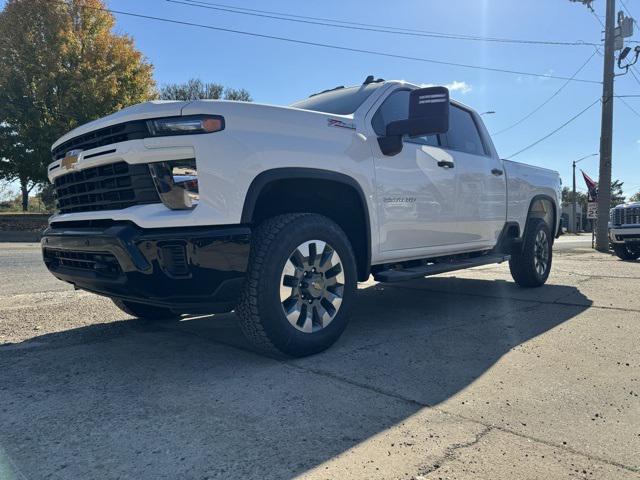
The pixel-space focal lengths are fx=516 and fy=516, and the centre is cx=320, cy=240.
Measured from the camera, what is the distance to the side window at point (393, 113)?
13.6 feet

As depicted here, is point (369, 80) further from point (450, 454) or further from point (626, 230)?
point (626, 230)

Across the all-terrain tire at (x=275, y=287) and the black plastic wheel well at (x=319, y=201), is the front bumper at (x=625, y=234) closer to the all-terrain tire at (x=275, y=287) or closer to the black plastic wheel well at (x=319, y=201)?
the black plastic wheel well at (x=319, y=201)

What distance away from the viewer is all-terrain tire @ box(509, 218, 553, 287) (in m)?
6.39

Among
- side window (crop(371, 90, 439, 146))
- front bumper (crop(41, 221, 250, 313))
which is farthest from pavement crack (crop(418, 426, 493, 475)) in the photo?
side window (crop(371, 90, 439, 146))

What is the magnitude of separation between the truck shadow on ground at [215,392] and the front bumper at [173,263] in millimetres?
Result: 498

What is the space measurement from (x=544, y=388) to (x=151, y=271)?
2319 mm

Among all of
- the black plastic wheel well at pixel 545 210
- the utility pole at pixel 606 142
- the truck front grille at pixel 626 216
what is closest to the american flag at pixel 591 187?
the utility pole at pixel 606 142

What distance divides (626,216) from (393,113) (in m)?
10.1

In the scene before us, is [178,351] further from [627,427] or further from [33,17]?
[33,17]

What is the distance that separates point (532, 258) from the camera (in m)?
6.40

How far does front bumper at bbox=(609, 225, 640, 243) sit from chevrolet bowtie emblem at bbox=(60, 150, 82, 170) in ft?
39.6

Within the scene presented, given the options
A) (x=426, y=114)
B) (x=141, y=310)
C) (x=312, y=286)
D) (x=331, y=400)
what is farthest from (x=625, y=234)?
(x=331, y=400)

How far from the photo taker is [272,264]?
3117 millimetres

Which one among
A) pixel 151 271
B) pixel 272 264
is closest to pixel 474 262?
pixel 272 264
